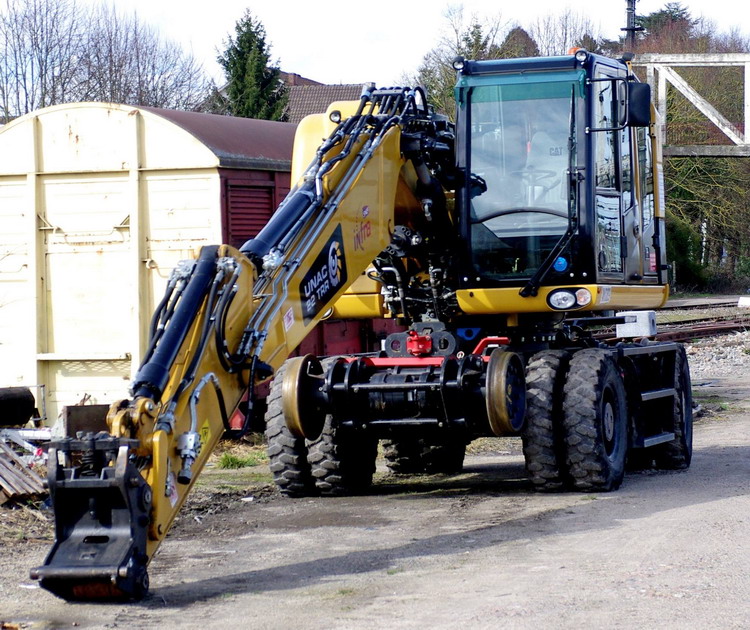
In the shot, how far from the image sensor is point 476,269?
996 centimetres

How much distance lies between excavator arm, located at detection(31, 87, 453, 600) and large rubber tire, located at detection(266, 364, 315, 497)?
5.33 ft

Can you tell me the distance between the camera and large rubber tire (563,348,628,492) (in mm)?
9328

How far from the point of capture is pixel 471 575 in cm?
683

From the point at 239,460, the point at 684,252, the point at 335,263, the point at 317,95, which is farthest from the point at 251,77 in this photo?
the point at 335,263

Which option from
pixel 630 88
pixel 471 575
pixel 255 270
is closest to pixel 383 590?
pixel 471 575

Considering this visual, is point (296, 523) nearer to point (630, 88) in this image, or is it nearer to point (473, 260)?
point (473, 260)

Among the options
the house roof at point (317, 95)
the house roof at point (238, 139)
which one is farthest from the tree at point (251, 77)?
the house roof at point (238, 139)

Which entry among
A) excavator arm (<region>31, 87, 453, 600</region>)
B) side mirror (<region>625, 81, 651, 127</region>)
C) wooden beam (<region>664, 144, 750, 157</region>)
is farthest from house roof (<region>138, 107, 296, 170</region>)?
wooden beam (<region>664, 144, 750, 157</region>)

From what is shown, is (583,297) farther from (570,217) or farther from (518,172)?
(518,172)

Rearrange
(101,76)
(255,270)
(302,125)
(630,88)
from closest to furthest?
(255,270)
(630,88)
(302,125)
(101,76)

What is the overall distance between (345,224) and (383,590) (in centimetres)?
284

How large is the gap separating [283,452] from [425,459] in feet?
7.62

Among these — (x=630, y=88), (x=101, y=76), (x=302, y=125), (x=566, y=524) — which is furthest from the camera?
(x=101, y=76)

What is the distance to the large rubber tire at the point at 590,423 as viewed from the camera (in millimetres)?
9328
